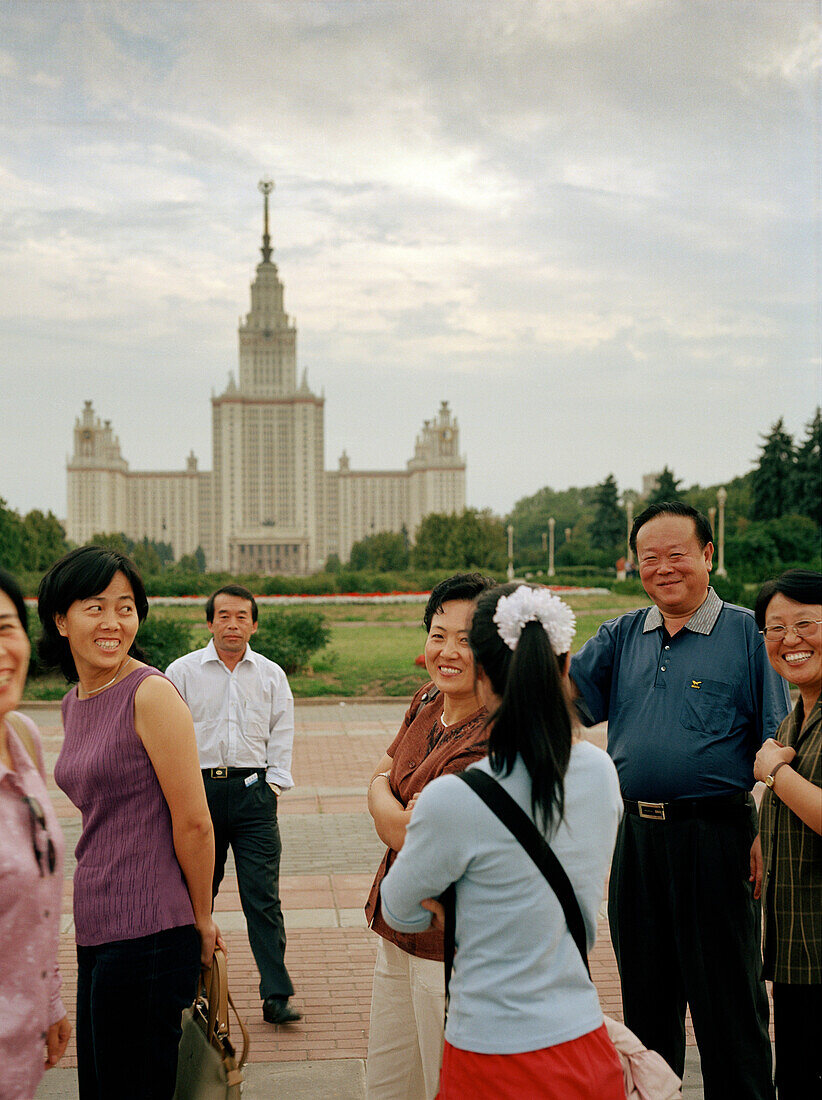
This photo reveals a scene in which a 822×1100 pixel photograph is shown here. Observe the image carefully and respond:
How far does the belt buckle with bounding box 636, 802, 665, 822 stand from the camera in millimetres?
3162

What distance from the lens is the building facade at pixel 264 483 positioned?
12156cm

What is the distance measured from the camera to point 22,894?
1.93m

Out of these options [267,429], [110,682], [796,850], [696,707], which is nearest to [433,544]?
[696,707]

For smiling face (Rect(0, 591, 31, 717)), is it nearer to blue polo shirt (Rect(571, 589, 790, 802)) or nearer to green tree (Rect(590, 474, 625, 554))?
blue polo shirt (Rect(571, 589, 790, 802))

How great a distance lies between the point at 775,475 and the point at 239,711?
169 ft

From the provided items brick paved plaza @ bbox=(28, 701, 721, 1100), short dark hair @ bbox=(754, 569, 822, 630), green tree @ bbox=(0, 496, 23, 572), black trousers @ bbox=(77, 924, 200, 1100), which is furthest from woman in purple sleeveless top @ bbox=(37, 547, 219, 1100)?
green tree @ bbox=(0, 496, 23, 572)

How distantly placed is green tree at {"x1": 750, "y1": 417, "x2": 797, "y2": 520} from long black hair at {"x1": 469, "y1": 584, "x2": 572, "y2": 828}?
174ft

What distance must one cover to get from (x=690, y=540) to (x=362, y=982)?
8.85 feet

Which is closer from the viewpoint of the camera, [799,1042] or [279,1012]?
[799,1042]

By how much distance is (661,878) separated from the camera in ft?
10.4

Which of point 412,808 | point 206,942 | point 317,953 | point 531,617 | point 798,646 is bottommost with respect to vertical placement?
point 317,953

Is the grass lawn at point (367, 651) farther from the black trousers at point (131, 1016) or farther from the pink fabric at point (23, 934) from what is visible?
the pink fabric at point (23, 934)

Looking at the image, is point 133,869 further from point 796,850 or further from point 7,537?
point 7,537

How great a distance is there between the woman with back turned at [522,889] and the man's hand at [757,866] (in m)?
1.13
